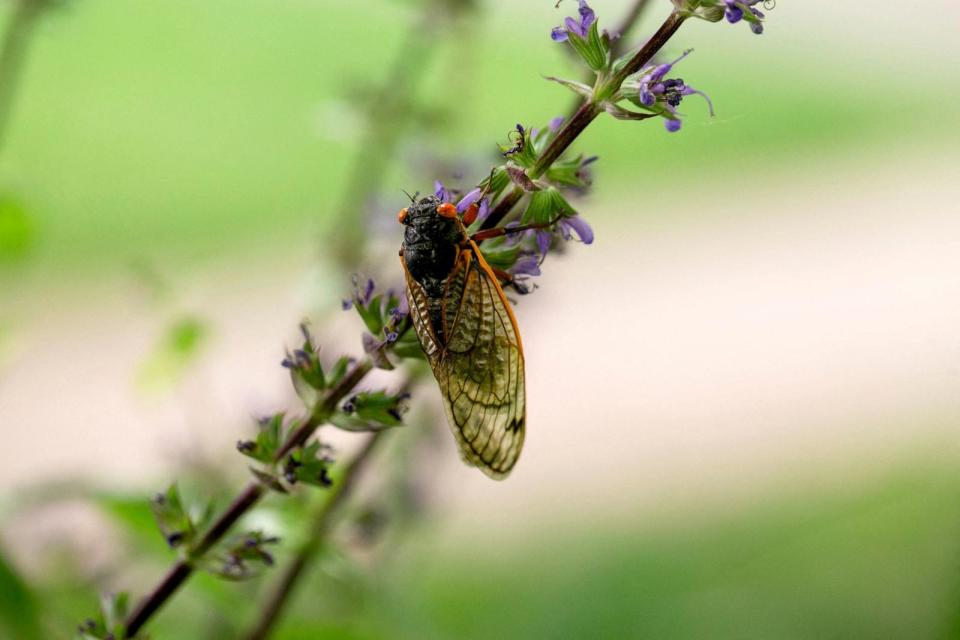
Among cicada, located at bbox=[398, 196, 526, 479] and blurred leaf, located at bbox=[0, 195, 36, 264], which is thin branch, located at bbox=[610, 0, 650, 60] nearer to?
cicada, located at bbox=[398, 196, 526, 479]

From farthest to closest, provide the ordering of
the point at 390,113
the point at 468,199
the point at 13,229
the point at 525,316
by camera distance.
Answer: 1. the point at 390,113
2. the point at 525,316
3. the point at 13,229
4. the point at 468,199

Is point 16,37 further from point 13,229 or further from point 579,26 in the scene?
point 579,26

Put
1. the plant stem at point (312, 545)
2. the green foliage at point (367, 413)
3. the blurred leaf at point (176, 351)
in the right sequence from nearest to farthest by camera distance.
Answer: the green foliage at point (367, 413) < the plant stem at point (312, 545) < the blurred leaf at point (176, 351)


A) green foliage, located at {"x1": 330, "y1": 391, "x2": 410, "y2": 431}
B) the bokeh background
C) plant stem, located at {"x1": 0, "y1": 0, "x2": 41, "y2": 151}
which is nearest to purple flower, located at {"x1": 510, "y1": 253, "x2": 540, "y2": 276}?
the bokeh background

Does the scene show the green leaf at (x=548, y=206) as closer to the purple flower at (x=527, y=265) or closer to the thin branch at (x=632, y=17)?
the purple flower at (x=527, y=265)

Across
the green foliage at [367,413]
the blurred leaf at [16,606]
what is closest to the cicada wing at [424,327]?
the green foliage at [367,413]

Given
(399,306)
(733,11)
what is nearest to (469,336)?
(399,306)

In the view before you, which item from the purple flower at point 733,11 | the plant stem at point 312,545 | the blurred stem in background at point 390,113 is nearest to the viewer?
the purple flower at point 733,11
